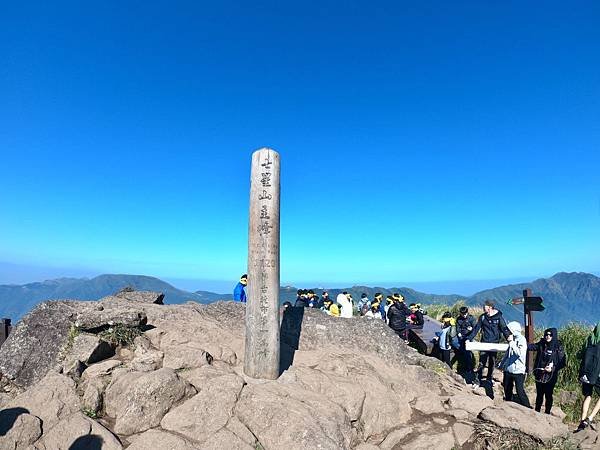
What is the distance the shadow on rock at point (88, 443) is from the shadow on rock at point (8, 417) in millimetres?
874

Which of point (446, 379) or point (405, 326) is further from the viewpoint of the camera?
point (405, 326)

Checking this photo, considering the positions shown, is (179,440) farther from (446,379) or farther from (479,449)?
(446,379)

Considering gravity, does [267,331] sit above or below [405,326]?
above

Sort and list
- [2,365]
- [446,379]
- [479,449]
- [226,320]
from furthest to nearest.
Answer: [226,320] < [446,379] < [2,365] < [479,449]

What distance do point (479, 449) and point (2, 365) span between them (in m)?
8.62

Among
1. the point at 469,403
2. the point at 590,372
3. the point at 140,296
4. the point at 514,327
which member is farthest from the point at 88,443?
the point at 590,372

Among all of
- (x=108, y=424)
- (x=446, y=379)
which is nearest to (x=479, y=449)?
(x=446, y=379)

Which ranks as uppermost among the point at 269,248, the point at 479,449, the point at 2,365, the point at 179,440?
the point at 269,248

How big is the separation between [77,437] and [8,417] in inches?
40.1

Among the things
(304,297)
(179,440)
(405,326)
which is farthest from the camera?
(304,297)

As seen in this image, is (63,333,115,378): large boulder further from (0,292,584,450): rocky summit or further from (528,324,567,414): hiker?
(528,324,567,414): hiker

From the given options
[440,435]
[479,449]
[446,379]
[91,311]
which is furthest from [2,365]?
[446,379]

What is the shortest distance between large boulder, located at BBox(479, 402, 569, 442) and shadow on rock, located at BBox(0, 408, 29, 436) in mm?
7452

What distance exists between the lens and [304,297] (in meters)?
16.8
